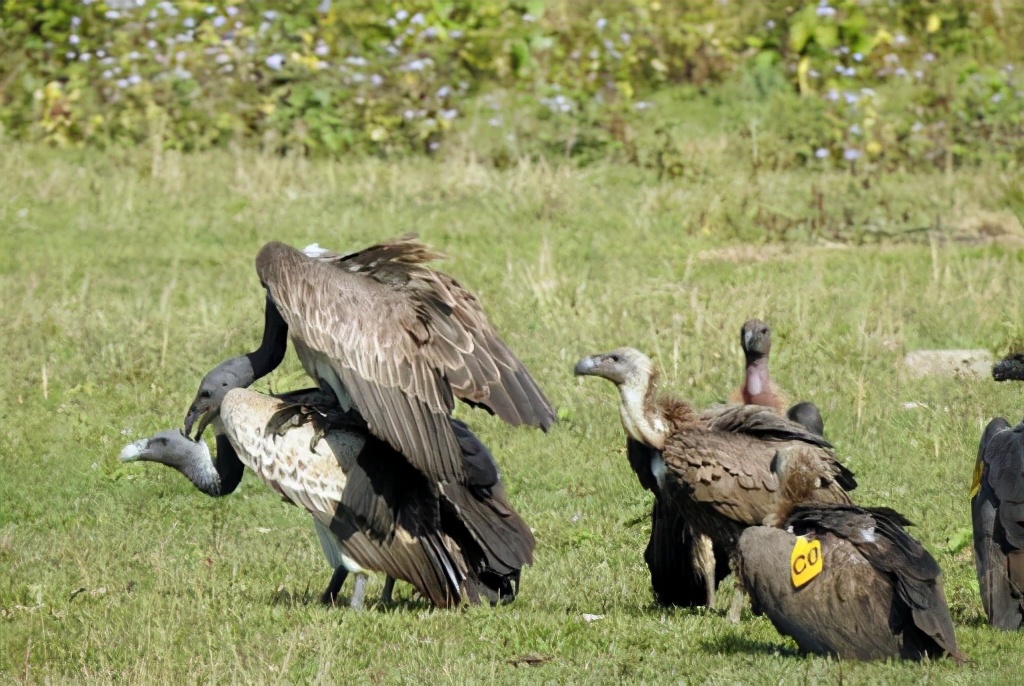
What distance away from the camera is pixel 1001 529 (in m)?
6.59

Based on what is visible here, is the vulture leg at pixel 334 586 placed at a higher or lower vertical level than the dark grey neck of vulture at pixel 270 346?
lower

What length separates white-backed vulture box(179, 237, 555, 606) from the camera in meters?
6.49

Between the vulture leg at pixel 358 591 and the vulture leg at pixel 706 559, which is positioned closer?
the vulture leg at pixel 358 591

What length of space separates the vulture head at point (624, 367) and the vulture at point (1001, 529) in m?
1.50

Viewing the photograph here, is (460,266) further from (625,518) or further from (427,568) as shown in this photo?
(427,568)

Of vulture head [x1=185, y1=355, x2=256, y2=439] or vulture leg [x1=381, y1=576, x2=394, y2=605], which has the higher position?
vulture head [x1=185, y1=355, x2=256, y2=439]

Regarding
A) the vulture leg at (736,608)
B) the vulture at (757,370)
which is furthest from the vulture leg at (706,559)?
the vulture at (757,370)

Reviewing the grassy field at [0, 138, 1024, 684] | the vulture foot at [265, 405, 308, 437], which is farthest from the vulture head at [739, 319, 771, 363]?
the vulture foot at [265, 405, 308, 437]

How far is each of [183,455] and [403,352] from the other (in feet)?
5.50

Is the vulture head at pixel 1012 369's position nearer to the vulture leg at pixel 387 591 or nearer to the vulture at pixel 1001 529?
the vulture at pixel 1001 529

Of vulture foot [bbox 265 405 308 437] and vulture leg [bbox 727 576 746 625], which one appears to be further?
vulture foot [bbox 265 405 308 437]

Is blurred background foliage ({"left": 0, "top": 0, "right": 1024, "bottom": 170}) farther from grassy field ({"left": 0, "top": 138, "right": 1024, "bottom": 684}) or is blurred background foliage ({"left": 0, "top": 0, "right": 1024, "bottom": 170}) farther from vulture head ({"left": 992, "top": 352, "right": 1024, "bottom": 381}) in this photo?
vulture head ({"left": 992, "top": 352, "right": 1024, "bottom": 381})

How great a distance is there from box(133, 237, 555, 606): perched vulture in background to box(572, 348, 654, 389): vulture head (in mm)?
521

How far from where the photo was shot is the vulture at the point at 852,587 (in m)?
5.68
